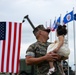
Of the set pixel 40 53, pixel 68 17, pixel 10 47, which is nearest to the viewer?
pixel 40 53

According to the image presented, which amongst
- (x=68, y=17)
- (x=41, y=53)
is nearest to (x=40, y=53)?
(x=41, y=53)

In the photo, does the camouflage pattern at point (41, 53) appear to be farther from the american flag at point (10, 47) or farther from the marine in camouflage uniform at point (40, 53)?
the american flag at point (10, 47)

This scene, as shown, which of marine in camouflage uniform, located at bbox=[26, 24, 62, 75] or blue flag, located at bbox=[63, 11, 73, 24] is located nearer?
marine in camouflage uniform, located at bbox=[26, 24, 62, 75]

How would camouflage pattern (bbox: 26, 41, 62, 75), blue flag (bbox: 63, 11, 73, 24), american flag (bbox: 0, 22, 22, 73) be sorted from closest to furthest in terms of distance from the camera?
camouflage pattern (bbox: 26, 41, 62, 75)
american flag (bbox: 0, 22, 22, 73)
blue flag (bbox: 63, 11, 73, 24)

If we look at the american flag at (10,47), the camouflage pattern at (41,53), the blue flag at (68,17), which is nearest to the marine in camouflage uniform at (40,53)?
the camouflage pattern at (41,53)

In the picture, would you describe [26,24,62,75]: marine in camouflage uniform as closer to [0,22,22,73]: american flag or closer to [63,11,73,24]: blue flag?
[0,22,22,73]: american flag

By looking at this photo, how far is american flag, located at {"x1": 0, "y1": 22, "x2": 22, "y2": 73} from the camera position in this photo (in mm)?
12281

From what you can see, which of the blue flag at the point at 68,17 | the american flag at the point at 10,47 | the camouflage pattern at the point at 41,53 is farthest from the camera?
the blue flag at the point at 68,17

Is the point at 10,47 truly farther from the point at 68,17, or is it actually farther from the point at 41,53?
the point at 68,17

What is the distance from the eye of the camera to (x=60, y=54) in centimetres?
505

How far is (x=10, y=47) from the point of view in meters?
12.5

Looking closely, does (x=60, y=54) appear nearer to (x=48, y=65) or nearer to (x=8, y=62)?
(x=48, y=65)

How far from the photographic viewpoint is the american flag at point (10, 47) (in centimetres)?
1228

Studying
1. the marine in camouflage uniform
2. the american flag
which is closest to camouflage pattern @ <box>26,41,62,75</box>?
the marine in camouflage uniform
